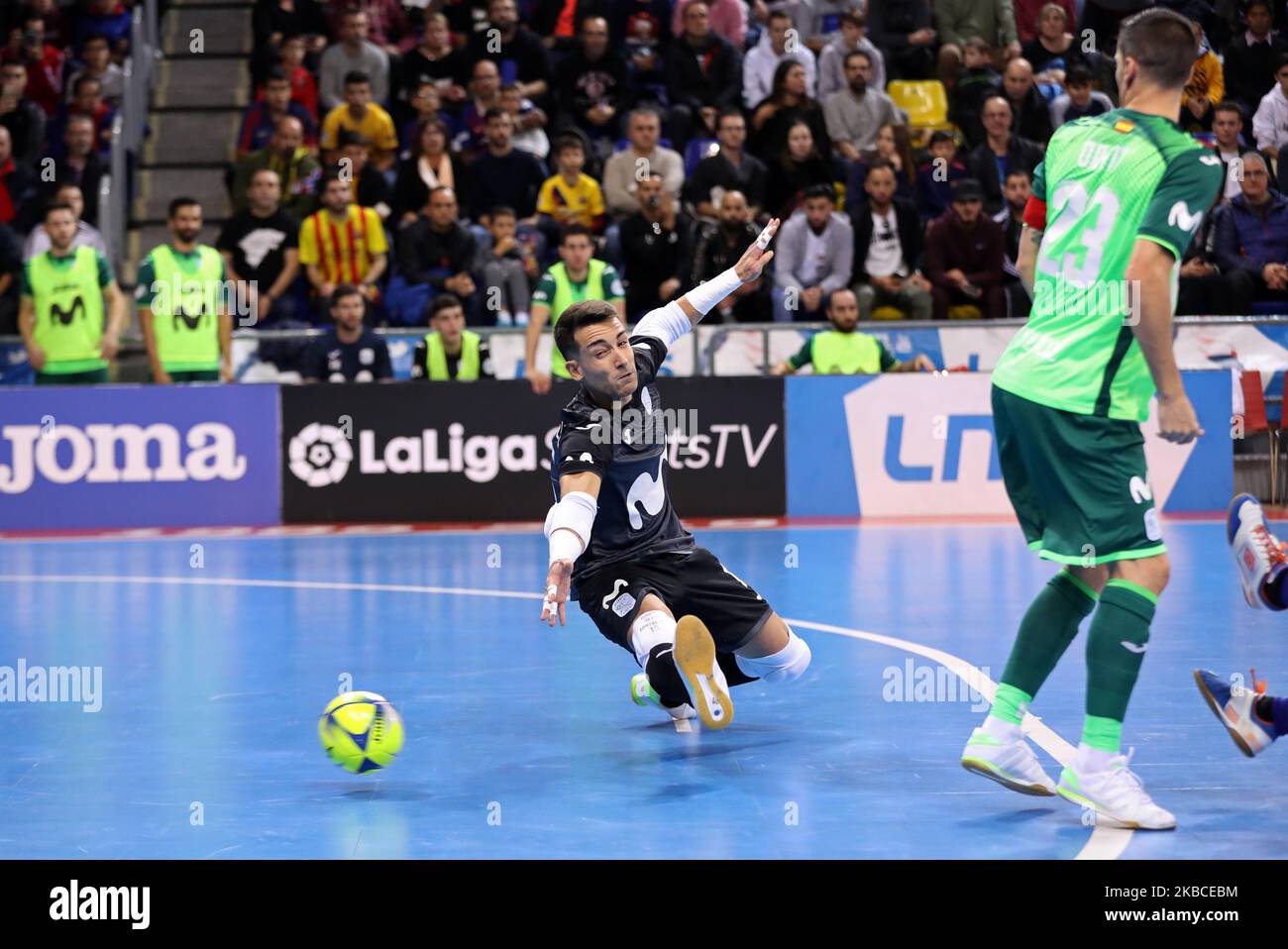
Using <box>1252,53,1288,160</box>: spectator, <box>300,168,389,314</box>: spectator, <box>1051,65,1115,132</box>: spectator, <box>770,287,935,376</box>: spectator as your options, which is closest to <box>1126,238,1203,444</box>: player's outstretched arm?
<box>770,287,935,376</box>: spectator

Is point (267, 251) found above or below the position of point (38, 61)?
below

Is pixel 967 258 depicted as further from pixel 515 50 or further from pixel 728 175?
pixel 515 50

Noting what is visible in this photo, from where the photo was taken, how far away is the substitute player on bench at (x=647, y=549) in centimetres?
602

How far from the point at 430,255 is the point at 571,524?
1038 centimetres

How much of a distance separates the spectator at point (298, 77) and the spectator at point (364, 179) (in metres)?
1.71

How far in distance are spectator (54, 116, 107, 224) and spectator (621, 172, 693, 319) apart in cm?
593

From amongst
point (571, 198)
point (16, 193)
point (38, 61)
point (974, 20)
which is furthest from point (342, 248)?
point (974, 20)

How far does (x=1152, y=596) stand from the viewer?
4.98m

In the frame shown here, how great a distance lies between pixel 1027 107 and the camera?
16875 mm

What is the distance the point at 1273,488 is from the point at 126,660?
9874 millimetres

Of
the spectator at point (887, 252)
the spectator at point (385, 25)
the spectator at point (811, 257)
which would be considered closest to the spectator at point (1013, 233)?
the spectator at point (887, 252)

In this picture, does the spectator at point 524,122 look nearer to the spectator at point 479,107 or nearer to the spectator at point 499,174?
the spectator at point 479,107
